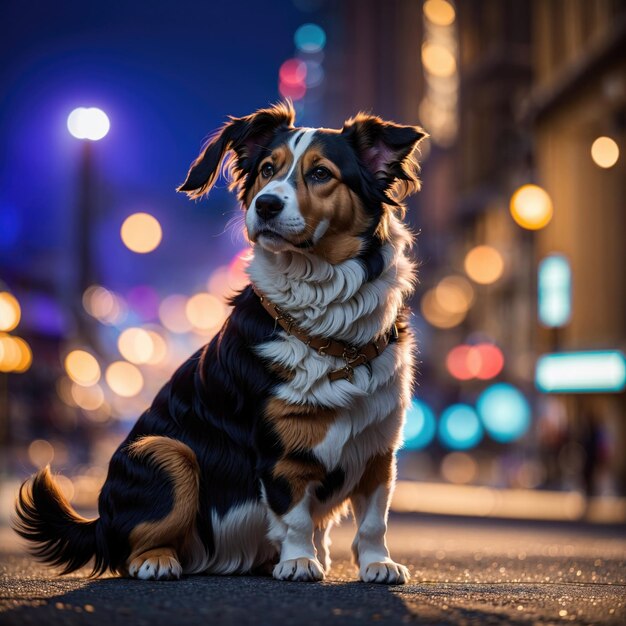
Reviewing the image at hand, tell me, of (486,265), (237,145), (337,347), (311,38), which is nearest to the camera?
(337,347)

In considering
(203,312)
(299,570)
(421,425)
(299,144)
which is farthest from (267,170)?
(203,312)

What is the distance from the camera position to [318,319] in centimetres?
586

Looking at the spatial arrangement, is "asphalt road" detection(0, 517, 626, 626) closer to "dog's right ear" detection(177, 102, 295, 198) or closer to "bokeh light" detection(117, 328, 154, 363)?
"dog's right ear" detection(177, 102, 295, 198)

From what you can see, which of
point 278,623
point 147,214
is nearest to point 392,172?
point 278,623

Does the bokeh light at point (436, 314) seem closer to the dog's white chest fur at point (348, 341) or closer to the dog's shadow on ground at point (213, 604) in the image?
the dog's white chest fur at point (348, 341)

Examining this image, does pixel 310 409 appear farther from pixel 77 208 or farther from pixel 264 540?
pixel 77 208

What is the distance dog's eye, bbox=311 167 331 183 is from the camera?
234 inches

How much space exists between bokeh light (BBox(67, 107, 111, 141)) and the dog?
1610 cm

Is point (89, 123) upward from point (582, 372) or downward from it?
upward

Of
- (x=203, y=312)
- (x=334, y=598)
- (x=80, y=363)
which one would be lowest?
(x=203, y=312)

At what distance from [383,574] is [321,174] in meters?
1.90

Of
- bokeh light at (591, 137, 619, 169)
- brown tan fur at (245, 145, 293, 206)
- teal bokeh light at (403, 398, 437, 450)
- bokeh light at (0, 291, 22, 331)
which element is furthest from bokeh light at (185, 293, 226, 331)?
brown tan fur at (245, 145, 293, 206)

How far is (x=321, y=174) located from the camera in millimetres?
5961

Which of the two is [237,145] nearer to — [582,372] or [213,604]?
[213,604]
